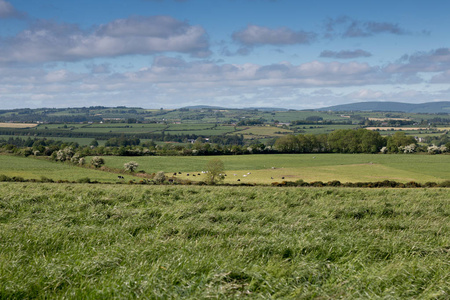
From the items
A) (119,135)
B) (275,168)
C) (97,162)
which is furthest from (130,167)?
(119,135)

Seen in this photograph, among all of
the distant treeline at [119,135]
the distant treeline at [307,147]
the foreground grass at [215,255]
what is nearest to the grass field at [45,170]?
the distant treeline at [307,147]

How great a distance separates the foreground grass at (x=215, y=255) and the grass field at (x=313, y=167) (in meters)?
55.9

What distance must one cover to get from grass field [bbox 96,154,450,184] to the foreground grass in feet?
183

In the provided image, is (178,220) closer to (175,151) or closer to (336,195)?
(336,195)

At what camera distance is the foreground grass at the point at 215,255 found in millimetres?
3949

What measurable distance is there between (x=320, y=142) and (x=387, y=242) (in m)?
120

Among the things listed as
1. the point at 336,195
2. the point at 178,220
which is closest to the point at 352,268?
the point at 178,220

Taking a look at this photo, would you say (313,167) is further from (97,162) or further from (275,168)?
(97,162)

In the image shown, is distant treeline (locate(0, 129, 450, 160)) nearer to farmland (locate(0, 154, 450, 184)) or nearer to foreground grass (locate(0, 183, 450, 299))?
farmland (locate(0, 154, 450, 184))

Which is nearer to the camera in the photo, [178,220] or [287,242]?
[287,242]

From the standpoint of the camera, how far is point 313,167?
86.9 meters

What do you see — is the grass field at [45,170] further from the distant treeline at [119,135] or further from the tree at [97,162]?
the distant treeline at [119,135]

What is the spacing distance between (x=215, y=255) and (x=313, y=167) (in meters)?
84.9

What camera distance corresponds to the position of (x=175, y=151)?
108250 mm
